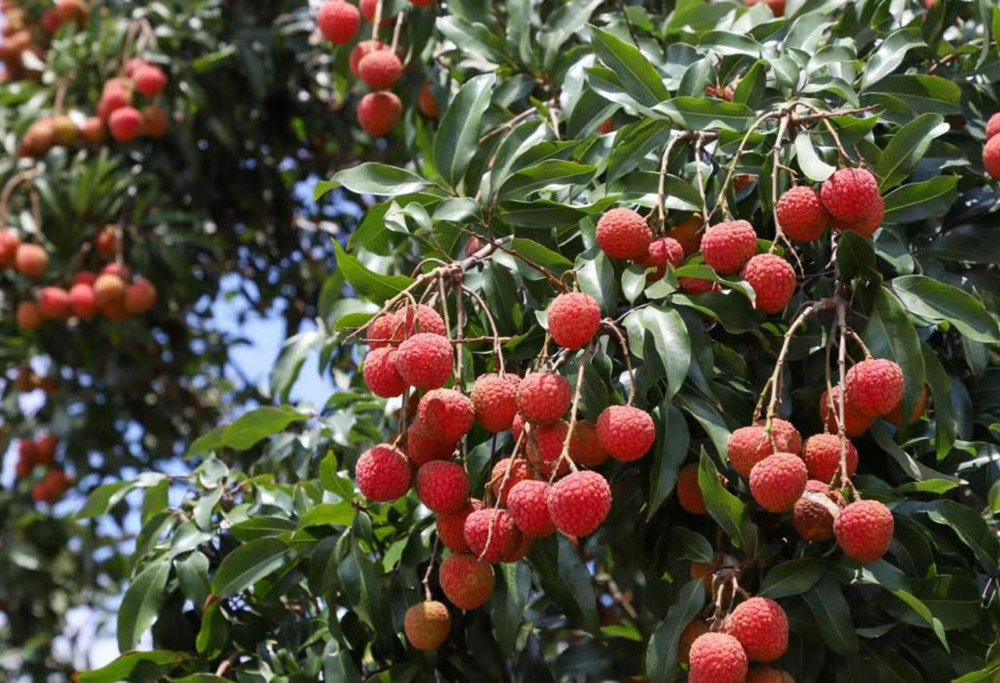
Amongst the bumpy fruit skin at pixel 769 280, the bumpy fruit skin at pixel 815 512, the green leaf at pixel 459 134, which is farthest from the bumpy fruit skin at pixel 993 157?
the green leaf at pixel 459 134

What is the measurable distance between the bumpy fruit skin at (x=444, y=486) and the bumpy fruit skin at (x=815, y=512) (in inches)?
13.4

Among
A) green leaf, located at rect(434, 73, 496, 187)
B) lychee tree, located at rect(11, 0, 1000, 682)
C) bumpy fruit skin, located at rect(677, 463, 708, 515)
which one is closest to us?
lychee tree, located at rect(11, 0, 1000, 682)

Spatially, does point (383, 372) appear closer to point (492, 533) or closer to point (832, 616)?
point (492, 533)

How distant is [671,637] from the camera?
53.7 inches

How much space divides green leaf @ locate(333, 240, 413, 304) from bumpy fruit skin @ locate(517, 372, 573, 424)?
28cm

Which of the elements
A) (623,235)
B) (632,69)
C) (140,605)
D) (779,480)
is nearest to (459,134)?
(632,69)

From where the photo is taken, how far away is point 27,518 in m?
3.72

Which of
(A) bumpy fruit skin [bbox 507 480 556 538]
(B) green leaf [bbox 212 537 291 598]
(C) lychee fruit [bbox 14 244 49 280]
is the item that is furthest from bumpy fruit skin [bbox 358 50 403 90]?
(C) lychee fruit [bbox 14 244 49 280]

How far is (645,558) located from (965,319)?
18.3 inches

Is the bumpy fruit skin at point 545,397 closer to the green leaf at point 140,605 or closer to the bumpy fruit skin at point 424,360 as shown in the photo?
the bumpy fruit skin at point 424,360

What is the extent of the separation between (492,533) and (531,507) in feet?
0.18

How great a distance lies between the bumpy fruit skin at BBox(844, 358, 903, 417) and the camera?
129cm

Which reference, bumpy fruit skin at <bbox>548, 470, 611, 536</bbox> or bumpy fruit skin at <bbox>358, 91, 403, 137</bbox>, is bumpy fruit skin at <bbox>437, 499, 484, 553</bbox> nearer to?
bumpy fruit skin at <bbox>548, 470, 611, 536</bbox>

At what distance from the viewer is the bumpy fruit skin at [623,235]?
55.7 inches
